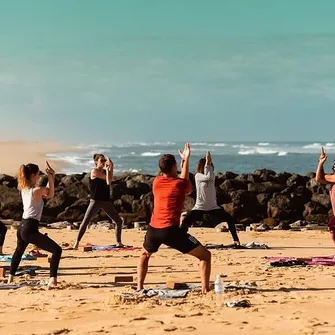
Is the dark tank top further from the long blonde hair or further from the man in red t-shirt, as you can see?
the man in red t-shirt

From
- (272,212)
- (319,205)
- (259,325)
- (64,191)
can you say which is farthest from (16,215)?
(259,325)

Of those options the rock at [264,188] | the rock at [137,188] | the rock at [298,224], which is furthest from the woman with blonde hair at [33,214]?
the rock at [264,188]

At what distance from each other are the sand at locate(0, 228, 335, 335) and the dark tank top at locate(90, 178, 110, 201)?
72.9 inches

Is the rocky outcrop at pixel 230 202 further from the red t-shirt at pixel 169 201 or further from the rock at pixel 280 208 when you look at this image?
the red t-shirt at pixel 169 201

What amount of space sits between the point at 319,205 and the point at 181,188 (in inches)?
735

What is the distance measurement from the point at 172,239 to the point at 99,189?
643cm

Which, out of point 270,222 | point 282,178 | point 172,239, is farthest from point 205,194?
point 282,178

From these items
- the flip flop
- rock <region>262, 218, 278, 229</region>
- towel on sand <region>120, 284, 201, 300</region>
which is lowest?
rock <region>262, 218, 278, 229</region>

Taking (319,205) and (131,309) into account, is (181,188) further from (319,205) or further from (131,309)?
(319,205)

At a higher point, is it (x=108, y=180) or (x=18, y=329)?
(x=108, y=180)

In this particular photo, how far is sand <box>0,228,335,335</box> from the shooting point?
Answer: 775 cm

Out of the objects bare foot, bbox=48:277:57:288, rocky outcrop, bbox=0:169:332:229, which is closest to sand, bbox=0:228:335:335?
bare foot, bbox=48:277:57:288

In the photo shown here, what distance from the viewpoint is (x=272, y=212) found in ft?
86.2

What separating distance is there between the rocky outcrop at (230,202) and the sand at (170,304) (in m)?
10.3
